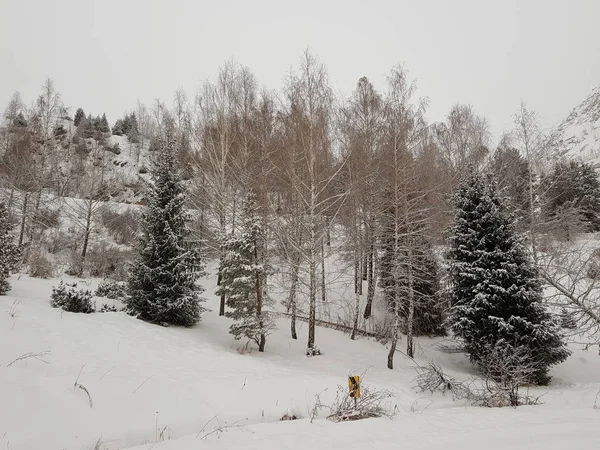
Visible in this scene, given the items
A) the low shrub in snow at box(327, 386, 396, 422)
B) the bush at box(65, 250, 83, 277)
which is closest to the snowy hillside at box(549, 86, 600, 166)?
the low shrub in snow at box(327, 386, 396, 422)

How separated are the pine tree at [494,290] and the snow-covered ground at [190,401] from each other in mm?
1363

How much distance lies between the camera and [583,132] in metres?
38.0

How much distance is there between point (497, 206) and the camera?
11.5 metres

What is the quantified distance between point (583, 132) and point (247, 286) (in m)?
46.9

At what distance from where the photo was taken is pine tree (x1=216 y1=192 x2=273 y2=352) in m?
9.98

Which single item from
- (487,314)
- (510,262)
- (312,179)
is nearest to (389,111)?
(312,179)

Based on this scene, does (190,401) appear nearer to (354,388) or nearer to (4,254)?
(354,388)

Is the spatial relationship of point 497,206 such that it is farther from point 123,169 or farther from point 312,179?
point 123,169

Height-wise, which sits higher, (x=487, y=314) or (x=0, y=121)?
(x=0, y=121)

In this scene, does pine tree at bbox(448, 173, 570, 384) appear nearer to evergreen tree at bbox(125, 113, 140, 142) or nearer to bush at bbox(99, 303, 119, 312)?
bush at bbox(99, 303, 119, 312)

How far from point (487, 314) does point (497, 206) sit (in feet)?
12.6

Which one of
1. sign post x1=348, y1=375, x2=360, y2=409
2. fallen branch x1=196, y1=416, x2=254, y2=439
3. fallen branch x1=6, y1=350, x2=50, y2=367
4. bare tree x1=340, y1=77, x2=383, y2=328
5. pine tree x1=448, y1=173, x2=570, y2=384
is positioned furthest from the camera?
bare tree x1=340, y1=77, x2=383, y2=328

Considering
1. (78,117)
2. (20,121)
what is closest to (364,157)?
(20,121)

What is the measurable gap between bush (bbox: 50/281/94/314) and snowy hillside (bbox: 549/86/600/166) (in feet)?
135
